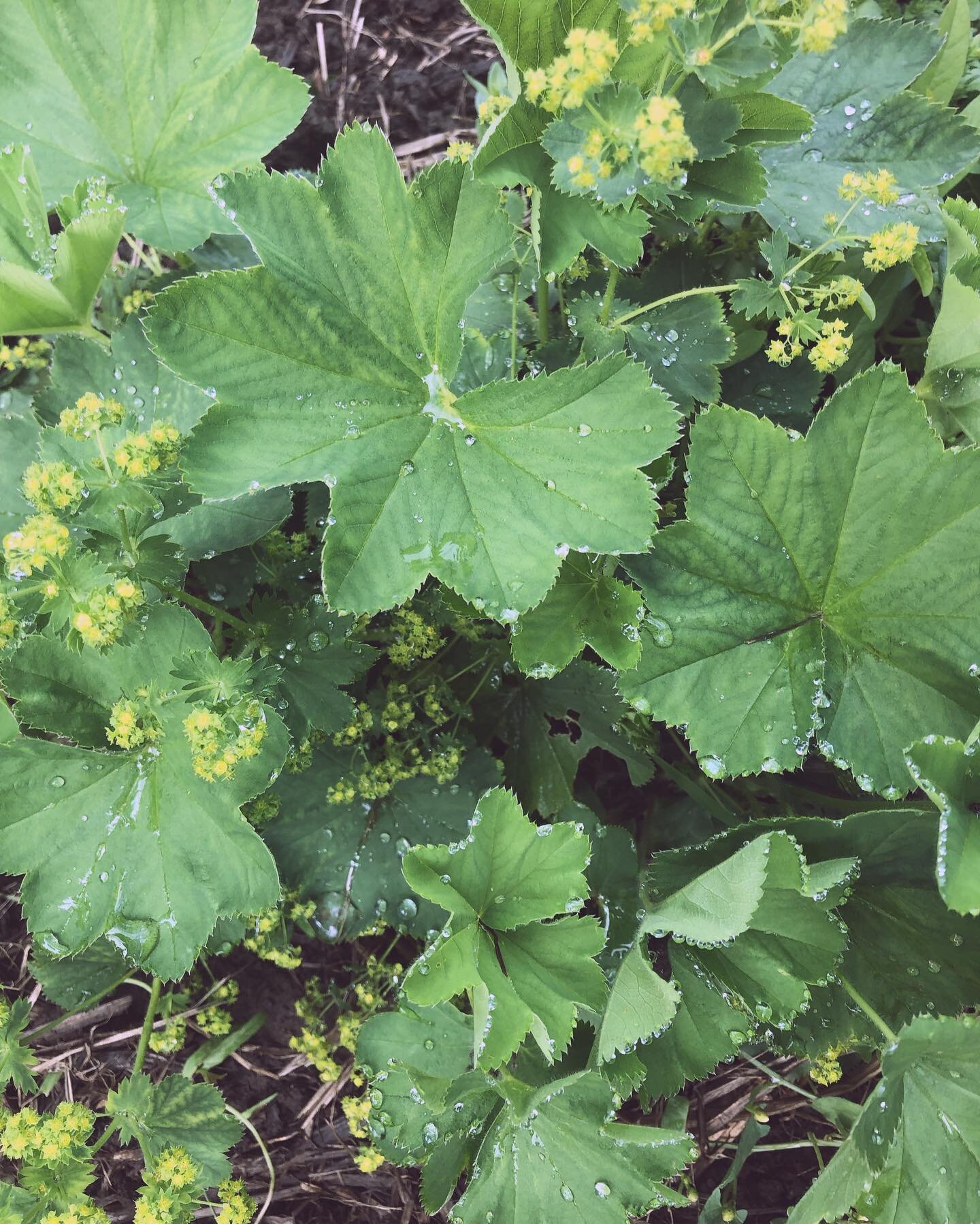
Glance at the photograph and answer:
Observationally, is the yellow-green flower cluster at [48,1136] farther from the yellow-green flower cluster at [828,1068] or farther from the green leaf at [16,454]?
the yellow-green flower cluster at [828,1068]

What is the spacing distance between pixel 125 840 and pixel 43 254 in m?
1.16

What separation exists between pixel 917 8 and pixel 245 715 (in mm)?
2323

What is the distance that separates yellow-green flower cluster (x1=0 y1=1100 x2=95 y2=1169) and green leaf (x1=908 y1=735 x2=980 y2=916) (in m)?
1.62

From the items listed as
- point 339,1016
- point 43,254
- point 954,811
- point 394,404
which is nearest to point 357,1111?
point 339,1016

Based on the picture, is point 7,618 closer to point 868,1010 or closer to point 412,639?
point 412,639

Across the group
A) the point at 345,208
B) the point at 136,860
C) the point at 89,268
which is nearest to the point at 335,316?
the point at 345,208

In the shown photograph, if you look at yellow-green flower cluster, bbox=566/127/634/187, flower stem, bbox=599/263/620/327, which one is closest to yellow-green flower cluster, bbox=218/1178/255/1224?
flower stem, bbox=599/263/620/327

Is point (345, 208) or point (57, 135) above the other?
point (57, 135)

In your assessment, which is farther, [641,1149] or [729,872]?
[641,1149]

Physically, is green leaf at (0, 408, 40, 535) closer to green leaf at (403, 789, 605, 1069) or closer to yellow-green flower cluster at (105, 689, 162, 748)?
yellow-green flower cluster at (105, 689, 162, 748)

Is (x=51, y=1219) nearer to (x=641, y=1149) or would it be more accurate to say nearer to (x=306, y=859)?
(x=306, y=859)

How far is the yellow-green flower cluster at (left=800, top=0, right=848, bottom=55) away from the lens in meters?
1.11

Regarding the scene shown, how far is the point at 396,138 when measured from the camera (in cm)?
287

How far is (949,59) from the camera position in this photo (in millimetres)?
1885
